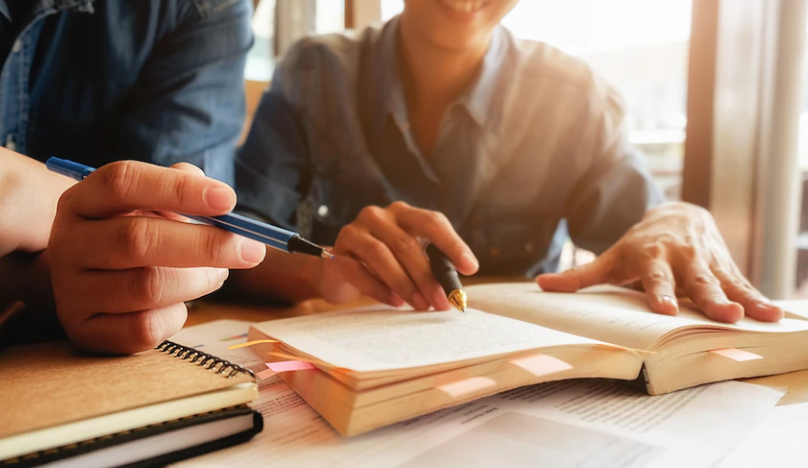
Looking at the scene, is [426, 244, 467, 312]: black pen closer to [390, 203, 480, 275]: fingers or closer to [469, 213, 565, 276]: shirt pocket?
[390, 203, 480, 275]: fingers

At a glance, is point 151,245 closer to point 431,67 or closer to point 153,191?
point 153,191

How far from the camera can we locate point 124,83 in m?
0.81

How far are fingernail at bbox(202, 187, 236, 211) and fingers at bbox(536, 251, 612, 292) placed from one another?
1.30ft

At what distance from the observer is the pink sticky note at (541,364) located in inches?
13.8

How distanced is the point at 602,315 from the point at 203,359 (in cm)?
33

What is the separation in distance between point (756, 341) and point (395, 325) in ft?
0.96

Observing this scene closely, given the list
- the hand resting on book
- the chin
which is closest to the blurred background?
the chin

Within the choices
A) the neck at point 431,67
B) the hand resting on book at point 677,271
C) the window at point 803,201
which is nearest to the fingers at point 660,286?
the hand resting on book at point 677,271

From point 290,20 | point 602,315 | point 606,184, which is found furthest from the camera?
point 290,20

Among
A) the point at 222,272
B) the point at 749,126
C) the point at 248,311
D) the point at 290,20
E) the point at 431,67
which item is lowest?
the point at 248,311

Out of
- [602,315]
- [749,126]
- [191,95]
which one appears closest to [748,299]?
[602,315]

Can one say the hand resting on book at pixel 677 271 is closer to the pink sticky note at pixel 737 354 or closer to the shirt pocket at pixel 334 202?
the pink sticky note at pixel 737 354

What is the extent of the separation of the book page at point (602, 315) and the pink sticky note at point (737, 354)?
0.7 inches

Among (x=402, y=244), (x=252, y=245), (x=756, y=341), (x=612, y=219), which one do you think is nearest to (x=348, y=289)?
(x=402, y=244)
